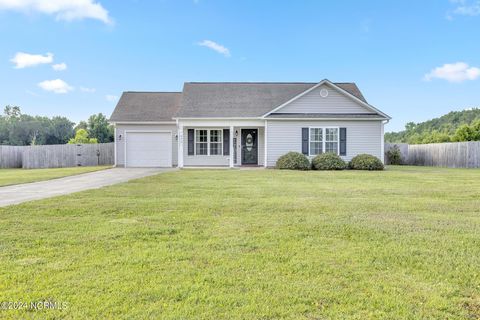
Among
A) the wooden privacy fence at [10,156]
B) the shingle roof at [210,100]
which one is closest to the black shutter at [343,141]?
the shingle roof at [210,100]

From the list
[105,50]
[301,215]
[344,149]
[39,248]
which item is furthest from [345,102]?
[39,248]

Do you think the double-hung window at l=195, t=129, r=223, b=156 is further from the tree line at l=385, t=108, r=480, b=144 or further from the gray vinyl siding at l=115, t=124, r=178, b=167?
the tree line at l=385, t=108, r=480, b=144

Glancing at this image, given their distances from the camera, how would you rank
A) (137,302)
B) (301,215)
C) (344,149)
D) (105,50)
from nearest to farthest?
(137,302) < (301,215) < (344,149) < (105,50)

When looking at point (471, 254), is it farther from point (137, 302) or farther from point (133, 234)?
point (133, 234)

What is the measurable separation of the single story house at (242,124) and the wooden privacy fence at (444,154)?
270 inches

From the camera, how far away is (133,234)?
4.95 m

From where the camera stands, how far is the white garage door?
21594mm

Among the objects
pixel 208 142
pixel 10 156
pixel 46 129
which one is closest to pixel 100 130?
pixel 46 129

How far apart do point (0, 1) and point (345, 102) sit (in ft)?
60.9

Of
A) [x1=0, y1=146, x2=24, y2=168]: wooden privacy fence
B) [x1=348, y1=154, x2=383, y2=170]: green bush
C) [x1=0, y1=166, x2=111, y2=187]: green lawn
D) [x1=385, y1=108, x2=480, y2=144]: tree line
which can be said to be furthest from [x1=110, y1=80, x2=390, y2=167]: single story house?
[x1=385, y1=108, x2=480, y2=144]: tree line

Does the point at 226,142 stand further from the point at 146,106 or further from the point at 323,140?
the point at 146,106

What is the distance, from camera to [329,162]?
17.9m

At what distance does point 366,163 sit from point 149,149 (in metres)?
12.6

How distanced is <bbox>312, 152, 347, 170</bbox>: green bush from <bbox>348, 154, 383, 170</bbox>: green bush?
2.01 feet
